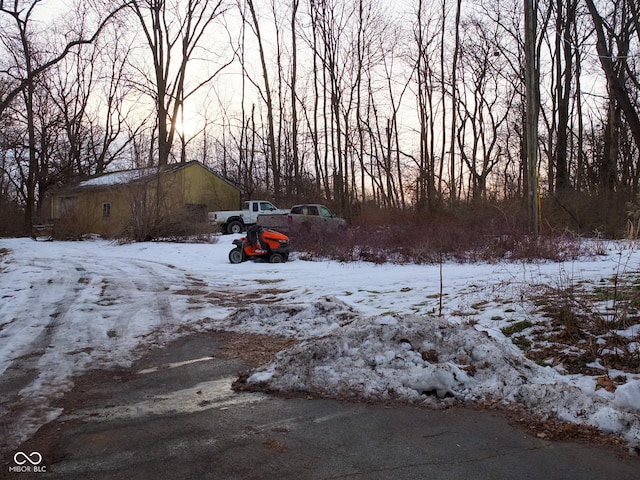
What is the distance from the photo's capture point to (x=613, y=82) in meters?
12.5

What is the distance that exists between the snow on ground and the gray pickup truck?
5.88m

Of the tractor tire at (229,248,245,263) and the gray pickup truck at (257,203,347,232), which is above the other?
the gray pickup truck at (257,203,347,232)

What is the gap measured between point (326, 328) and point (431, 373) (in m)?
2.43

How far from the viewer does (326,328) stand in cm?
657

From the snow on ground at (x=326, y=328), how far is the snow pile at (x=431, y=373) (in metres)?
0.01

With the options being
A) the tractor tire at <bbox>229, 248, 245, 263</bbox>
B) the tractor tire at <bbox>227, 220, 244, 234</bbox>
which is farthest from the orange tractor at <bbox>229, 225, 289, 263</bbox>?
the tractor tire at <bbox>227, 220, 244, 234</bbox>

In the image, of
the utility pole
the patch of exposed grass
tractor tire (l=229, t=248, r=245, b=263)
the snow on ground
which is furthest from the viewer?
tractor tire (l=229, t=248, r=245, b=263)

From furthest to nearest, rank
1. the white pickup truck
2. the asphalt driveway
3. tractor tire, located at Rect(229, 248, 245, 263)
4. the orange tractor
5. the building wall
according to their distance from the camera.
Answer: the white pickup truck
the building wall
tractor tire, located at Rect(229, 248, 245, 263)
the orange tractor
the asphalt driveway

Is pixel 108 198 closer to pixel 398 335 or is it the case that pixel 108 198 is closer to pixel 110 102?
pixel 110 102

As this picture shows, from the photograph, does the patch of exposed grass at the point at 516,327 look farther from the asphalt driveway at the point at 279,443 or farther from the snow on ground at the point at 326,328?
the asphalt driveway at the point at 279,443

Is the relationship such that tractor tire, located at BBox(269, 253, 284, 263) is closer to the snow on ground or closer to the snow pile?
the snow on ground

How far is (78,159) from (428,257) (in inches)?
1434

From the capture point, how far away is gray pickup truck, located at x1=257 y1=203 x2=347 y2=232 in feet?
61.4

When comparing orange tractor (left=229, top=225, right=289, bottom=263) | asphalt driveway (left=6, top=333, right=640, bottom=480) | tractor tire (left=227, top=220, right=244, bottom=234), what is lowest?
asphalt driveway (left=6, top=333, right=640, bottom=480)
